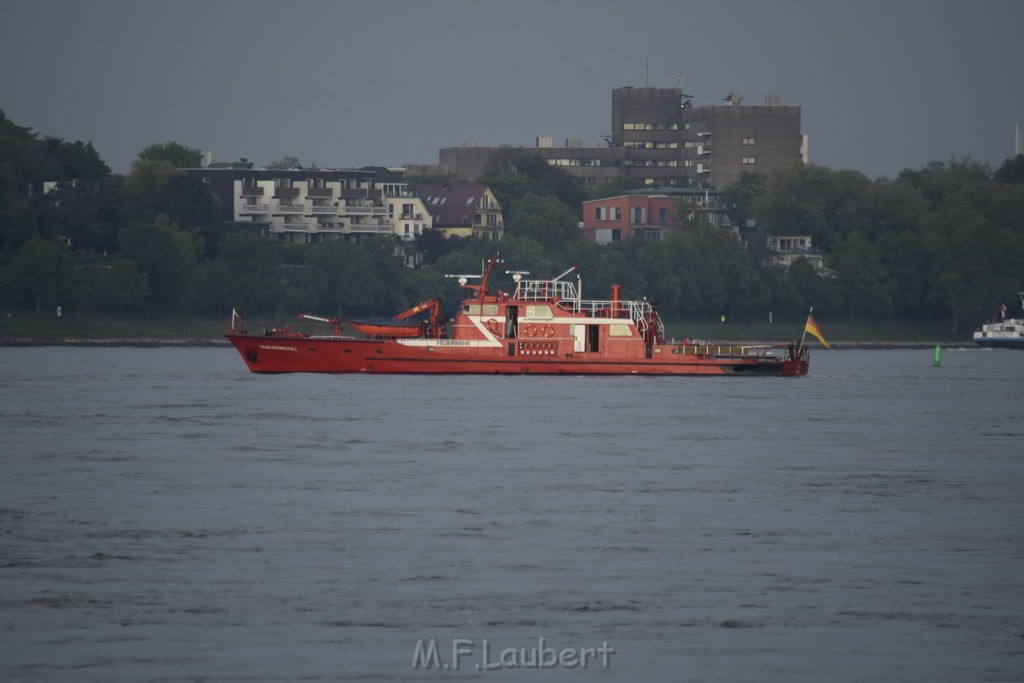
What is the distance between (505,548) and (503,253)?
439 feet

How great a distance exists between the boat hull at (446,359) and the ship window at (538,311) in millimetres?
1448

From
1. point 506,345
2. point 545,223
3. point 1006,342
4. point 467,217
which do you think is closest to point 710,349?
point 506,345

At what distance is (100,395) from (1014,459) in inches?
1519

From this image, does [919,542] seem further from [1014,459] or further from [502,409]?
[502,409]

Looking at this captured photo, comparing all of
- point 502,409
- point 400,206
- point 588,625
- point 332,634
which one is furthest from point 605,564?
point 400,206

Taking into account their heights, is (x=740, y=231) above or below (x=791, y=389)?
above

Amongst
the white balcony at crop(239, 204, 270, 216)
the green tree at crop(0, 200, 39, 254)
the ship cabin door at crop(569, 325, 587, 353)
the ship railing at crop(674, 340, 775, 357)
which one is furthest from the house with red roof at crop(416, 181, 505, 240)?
the ship cabin door at crop(569, 325, 587, 353)

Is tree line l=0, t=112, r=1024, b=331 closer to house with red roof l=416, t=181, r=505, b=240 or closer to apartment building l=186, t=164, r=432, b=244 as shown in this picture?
house with red roof l=416, t=181, r=505, b=240

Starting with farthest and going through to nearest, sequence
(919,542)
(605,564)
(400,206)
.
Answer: (400,206) → (919,542) → (605,564)

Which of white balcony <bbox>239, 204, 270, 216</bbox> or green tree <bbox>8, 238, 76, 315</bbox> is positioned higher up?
white balcony <bbox>239, 204, 270, 216</bbox>

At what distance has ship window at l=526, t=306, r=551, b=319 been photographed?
82.9 meters

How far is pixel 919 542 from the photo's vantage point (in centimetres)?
3080

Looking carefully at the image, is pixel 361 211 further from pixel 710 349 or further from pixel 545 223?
pixel 710 349

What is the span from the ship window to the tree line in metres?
62.2
